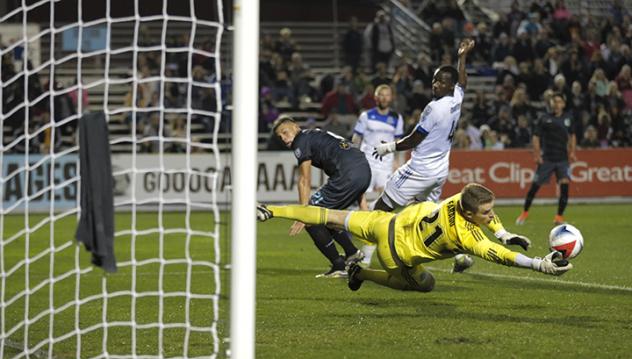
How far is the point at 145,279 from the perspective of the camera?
12.7 metres

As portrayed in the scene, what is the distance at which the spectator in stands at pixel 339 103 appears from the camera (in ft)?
84.9

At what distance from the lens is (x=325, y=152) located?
12.0m

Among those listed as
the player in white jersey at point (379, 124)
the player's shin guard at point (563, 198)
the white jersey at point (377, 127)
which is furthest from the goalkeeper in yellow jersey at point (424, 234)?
the player's shin guard at point (563, 198)

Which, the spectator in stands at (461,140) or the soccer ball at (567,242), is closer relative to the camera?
the soccer ball at (567,242)

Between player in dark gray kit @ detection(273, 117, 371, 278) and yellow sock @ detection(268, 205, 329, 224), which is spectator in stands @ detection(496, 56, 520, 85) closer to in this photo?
player in dark gray kit @ detection(273, 117, 371, 278)

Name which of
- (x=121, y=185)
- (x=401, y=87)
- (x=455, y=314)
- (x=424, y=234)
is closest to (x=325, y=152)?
(x=455, y=314)

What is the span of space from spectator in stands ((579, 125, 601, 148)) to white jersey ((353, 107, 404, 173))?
10193mm

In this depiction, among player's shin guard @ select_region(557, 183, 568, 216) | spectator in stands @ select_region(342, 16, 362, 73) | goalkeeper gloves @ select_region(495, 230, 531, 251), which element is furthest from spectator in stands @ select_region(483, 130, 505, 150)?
goalkeeper gloves @ select_region(495, 230, 531, 251)

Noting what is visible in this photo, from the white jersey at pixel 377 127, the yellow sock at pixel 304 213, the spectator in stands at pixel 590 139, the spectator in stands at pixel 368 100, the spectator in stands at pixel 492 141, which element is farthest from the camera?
the spectator in stands at pixel 368 100

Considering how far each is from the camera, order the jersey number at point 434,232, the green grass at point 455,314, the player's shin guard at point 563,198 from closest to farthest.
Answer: the green grass at point 455,314
the jersey number at point 434,232
the player's shin guard at point 563,198

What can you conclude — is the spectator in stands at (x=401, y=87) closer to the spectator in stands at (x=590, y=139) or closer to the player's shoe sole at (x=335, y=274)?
the spectator in stands at (x=590, y=139)

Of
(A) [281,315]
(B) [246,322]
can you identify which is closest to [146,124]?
(A) [281,315]

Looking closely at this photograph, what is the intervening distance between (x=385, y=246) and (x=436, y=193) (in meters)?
3.73

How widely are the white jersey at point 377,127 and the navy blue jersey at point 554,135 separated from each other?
3723mm
